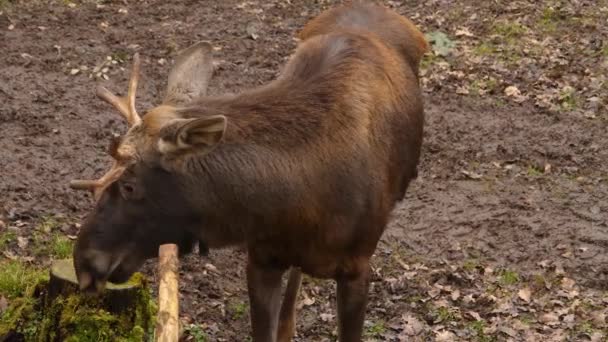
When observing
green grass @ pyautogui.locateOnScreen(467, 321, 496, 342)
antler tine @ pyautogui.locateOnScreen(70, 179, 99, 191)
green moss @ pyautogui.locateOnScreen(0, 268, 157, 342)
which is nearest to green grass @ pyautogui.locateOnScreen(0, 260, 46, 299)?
green moss @ pyautogui.locateOnScreen(0, 268, 157, 342)

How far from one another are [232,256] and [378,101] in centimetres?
250

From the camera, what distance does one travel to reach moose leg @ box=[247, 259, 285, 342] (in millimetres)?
5434

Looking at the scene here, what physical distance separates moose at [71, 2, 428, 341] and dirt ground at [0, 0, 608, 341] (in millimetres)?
1567

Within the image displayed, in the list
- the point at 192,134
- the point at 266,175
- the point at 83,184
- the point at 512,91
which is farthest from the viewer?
the point at 512,91

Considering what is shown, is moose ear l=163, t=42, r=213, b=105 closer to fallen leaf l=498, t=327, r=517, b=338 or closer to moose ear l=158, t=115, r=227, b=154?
moose ear l=158, t=115, r=227, b=154

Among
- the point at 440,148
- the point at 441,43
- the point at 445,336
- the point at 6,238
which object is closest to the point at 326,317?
the point at 445,336

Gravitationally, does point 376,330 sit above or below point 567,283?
below

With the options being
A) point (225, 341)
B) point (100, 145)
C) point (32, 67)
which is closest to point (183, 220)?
point (225, 341)

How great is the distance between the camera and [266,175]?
189 inches

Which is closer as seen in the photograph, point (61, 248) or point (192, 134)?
point (192, 134)

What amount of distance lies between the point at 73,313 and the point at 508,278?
11.4 ft

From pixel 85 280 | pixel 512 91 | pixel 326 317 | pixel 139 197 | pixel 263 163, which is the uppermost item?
pixel 263 163

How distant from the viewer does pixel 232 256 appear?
24.5 feet

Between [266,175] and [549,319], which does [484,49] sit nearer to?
[549,319]
